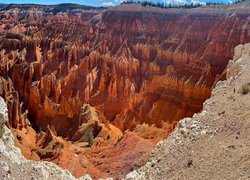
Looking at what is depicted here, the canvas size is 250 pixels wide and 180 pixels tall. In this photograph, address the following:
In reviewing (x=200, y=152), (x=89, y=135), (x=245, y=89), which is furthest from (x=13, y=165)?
(x=89, y=135)

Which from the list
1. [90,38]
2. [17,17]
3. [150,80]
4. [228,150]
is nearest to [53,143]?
[150,80]

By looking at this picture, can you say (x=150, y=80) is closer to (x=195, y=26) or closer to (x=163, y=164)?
(x=195, y=26)

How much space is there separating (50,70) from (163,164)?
47714mm

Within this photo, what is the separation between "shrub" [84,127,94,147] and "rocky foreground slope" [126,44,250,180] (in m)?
20.0

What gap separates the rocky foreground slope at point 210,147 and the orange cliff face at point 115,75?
369 inches

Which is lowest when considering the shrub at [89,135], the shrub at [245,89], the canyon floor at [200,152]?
the shrub at [89,135]

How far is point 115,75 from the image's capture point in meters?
53.7

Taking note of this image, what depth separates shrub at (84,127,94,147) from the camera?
37763 millimetres

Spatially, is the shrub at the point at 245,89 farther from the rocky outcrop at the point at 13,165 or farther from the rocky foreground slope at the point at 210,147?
the rocky outcrop at the point at 13,165

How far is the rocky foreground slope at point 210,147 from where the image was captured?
1403cm

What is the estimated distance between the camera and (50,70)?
61562 mm

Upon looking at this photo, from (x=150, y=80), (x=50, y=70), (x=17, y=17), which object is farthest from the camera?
(x=17, y=17)

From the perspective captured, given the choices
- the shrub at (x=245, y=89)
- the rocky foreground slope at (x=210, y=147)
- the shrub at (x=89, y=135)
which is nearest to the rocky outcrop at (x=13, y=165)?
the rocky foreground slope at (x=210, y=147)

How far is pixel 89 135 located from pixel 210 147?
82.0ft
